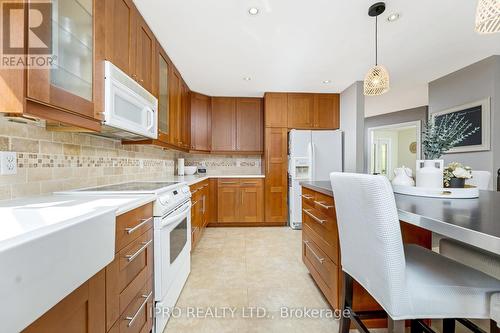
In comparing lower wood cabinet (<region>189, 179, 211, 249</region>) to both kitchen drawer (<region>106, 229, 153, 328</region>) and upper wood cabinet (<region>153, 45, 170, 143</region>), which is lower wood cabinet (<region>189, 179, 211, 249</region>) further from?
kitchen drawer (<region>106, 229, 153, 328</region>)

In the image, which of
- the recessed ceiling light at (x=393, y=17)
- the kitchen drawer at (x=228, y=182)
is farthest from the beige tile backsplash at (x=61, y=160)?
the recessed ceiling light at (x=393, y=17)

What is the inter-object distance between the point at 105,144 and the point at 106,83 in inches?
→ 28.2

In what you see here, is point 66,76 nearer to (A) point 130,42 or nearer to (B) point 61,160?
(B) point 61,160

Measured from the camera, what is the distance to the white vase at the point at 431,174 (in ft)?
4.13

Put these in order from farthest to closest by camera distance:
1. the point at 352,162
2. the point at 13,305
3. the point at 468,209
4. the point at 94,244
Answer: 1. the point at 352,162
2. the point at 468,209
3. the point at 94,244
4. the point at 13,305

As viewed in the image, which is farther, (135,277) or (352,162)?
(352,162)

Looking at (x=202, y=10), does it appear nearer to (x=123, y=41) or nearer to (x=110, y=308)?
(x=123, y=41)

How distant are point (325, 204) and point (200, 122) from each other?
3.01m

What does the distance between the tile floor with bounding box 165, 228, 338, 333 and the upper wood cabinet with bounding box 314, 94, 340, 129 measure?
2.13 metres

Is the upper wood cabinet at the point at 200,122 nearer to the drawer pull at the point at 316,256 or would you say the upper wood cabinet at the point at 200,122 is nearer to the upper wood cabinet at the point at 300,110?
the upper wood cabinet at the point at 300,110

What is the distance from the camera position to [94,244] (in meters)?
0.69

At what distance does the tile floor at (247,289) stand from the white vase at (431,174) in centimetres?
108

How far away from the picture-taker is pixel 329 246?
61.4 inches

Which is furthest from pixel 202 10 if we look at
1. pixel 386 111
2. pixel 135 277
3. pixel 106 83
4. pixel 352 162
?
pixel 386 111
